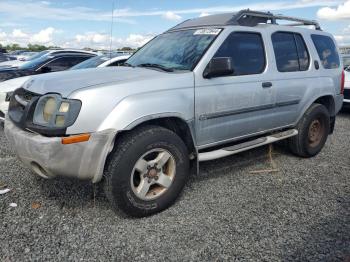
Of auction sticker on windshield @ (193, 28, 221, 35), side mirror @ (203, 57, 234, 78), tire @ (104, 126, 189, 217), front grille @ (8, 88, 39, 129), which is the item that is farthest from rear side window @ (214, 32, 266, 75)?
front grille @ (8, 88, 39, 129)

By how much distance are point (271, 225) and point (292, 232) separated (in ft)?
0.64

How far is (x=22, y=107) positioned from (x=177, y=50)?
5.78 feet

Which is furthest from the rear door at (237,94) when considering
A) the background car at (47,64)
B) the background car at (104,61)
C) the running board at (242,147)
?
the background car at (47,64)

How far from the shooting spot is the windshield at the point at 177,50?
149 inches

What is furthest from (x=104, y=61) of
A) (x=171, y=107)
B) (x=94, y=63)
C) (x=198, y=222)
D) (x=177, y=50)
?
(x=198, y=222)

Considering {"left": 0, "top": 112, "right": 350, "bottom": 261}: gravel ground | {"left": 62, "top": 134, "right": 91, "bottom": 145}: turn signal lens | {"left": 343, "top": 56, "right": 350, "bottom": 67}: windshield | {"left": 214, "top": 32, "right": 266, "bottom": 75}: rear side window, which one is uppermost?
{"left": 343, "top": 56, "right": 350, "bottom": 67}: windshield

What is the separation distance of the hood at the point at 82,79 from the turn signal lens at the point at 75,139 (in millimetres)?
372

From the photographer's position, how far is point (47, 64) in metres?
8.57

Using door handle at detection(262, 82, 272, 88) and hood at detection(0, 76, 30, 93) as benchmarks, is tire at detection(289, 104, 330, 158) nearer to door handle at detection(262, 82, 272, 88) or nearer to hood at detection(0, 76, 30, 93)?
door handle at detection(262, 82, 272, 88)

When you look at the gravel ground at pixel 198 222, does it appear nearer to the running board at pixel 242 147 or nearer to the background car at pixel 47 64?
the running board at pixel 242 147

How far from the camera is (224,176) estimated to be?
4.44 m

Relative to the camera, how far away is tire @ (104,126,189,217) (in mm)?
3072

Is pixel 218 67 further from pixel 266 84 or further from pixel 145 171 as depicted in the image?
pixel 145 171

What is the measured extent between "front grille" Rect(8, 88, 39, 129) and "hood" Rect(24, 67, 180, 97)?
80 mm
